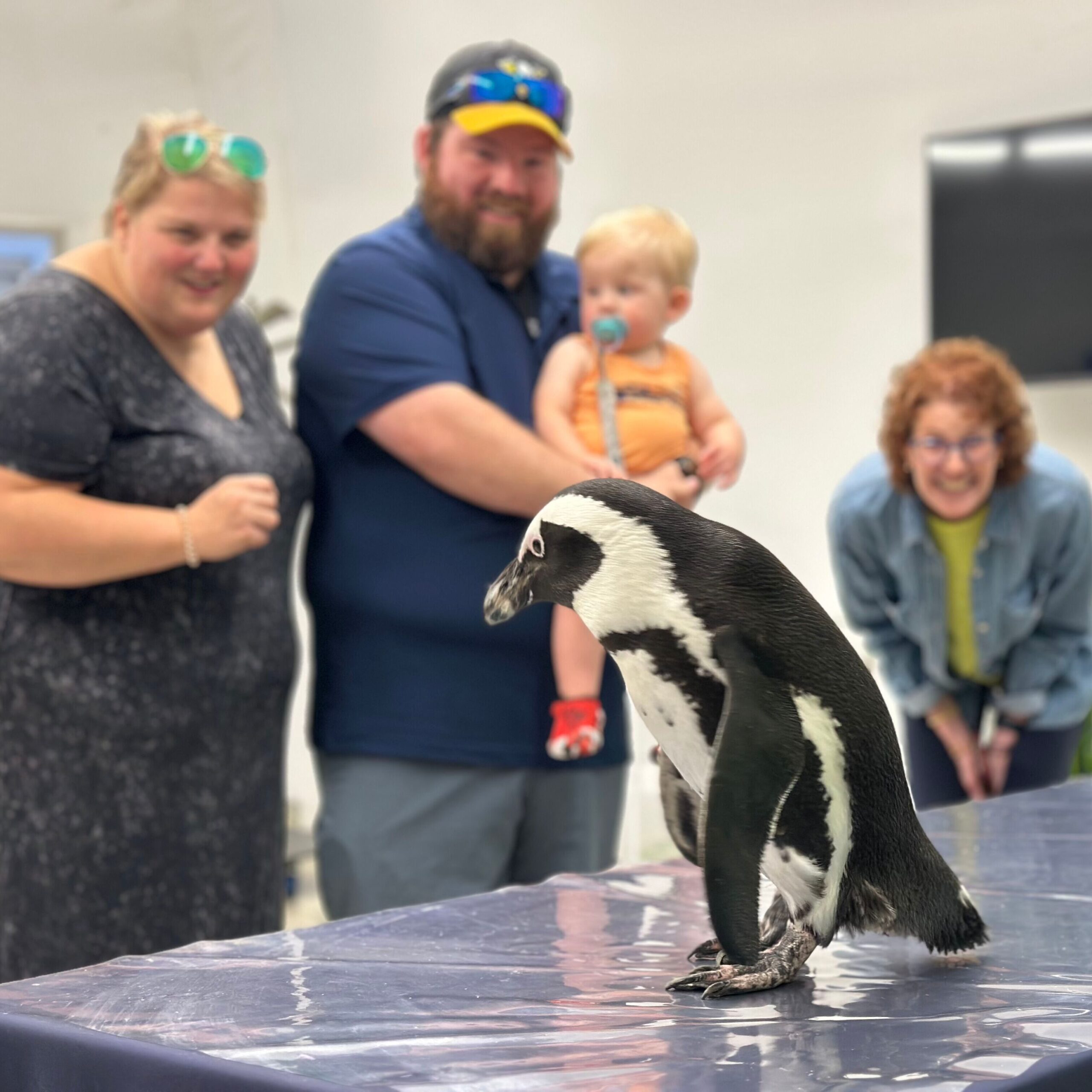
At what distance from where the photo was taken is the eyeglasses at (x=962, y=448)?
2348 mm

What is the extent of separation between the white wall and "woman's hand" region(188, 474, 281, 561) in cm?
269

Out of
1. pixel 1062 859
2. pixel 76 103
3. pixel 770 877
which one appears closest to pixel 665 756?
pixel 770 877

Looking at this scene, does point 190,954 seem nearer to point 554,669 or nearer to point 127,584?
point 127,584

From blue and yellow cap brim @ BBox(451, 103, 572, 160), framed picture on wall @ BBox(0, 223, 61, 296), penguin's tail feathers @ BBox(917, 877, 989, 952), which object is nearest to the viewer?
penguin's tail feathers @ BBox(917, 877, 989, 952)

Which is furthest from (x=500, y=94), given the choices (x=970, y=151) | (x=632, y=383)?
(x=970, y=151)

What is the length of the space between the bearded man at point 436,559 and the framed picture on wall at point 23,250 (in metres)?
2.89

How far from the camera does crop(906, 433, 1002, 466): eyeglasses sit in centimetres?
235

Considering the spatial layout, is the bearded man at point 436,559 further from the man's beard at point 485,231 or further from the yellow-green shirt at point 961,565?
the yellow-green shirt at point 961,565

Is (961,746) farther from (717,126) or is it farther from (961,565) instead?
(717,126)

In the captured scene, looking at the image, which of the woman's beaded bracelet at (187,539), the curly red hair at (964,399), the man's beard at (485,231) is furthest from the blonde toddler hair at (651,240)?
the woman's beaded bracelet at (187,539)

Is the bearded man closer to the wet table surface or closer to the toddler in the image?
the toddler

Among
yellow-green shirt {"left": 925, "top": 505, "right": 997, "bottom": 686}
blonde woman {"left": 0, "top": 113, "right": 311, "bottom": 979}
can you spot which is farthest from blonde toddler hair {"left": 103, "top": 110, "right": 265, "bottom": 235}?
yellow-green shirt {"left": 925, "top": 505, "right": 997, "bottom": 686}

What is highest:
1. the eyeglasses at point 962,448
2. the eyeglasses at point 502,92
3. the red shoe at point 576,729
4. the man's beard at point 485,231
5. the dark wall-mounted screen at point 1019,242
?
the dark wall-mounted screen at point 1019,242

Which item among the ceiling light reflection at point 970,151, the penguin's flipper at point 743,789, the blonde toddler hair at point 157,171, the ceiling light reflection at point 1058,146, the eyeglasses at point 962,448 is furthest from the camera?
the ceiling light reflection at point 970,151
